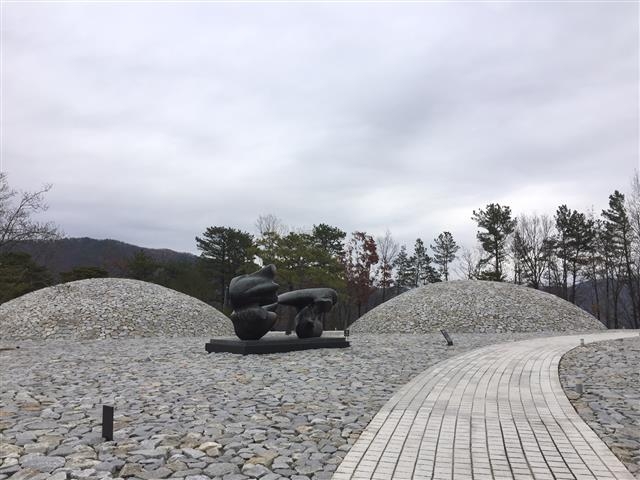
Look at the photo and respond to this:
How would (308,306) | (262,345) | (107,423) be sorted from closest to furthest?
(107,423) → (262,345) → (308,306)

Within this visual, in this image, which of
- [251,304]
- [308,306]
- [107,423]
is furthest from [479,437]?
[308,306]

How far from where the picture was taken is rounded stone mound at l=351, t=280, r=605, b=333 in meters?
21.9

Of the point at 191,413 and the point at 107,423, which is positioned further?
the point at 191,413

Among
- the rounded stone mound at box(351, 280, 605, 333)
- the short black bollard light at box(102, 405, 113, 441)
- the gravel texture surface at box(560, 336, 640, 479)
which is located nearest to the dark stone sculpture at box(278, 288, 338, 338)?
the gravel texture surface at box(560, 336, 640, 479)

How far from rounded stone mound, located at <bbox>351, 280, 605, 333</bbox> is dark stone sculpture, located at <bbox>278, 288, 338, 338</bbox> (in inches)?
370

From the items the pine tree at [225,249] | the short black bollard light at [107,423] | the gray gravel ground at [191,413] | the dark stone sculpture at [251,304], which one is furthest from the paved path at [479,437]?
the pine tree at [225,249]

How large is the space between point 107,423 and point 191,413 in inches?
46.3

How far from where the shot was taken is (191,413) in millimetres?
5566

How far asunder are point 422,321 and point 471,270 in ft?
86.0

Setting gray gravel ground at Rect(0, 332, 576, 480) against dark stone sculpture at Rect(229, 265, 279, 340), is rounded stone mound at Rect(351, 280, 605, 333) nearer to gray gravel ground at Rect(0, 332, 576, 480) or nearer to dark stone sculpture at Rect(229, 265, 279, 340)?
dark stone sculpture at Rect(229, 265, 279, 340)

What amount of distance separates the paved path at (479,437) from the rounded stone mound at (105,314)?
13.4 m

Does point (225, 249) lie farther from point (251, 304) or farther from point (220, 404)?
point (220, 404)

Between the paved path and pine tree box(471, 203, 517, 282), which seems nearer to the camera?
the paved path

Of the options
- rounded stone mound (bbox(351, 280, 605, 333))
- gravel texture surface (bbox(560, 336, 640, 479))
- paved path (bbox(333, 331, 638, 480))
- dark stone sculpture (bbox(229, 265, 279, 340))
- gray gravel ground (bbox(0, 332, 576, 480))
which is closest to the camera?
paved path (bbox(333, 331, 638, 480))
